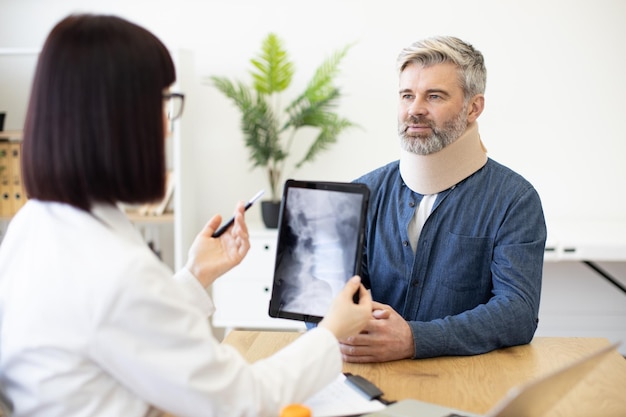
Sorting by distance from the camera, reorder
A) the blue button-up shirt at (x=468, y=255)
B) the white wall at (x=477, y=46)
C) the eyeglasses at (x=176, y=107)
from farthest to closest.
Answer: the white wall at (x=477, y=46)
the blue button-up shirt at (x=468, y=255)
the eyeglasses at (x=176, y=107)

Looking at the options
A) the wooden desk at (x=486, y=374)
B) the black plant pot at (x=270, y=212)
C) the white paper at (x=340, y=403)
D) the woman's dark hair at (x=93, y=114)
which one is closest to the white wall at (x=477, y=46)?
the black plant pot at (x=270, y=212)

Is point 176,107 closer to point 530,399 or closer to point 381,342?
point 381,342

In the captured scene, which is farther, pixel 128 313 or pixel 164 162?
pixel 164 162

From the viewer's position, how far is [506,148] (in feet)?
11.8

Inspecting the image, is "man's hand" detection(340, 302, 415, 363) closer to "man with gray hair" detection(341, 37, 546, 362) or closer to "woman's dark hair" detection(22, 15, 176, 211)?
"man with gray hair" detection(341, 37, 546, 362)

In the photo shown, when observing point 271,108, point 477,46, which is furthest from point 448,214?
point 477,46

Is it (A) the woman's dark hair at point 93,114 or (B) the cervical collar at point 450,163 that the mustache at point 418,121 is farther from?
(A) the woman's dark hair at point 93,114

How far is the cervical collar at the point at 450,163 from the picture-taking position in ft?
5.85

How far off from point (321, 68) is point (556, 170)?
1.33 meters

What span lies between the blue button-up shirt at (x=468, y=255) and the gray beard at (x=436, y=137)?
4.4 inches

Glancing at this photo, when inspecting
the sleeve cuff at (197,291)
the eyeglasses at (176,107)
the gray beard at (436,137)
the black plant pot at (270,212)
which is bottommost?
the black plant pot at (270,212)

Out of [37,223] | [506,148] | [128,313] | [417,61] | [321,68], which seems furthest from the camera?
[506,148]

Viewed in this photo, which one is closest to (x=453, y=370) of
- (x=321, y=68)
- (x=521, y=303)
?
(x=521, y=303)

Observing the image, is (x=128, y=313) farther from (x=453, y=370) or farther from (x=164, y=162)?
(x=453, y=370)
